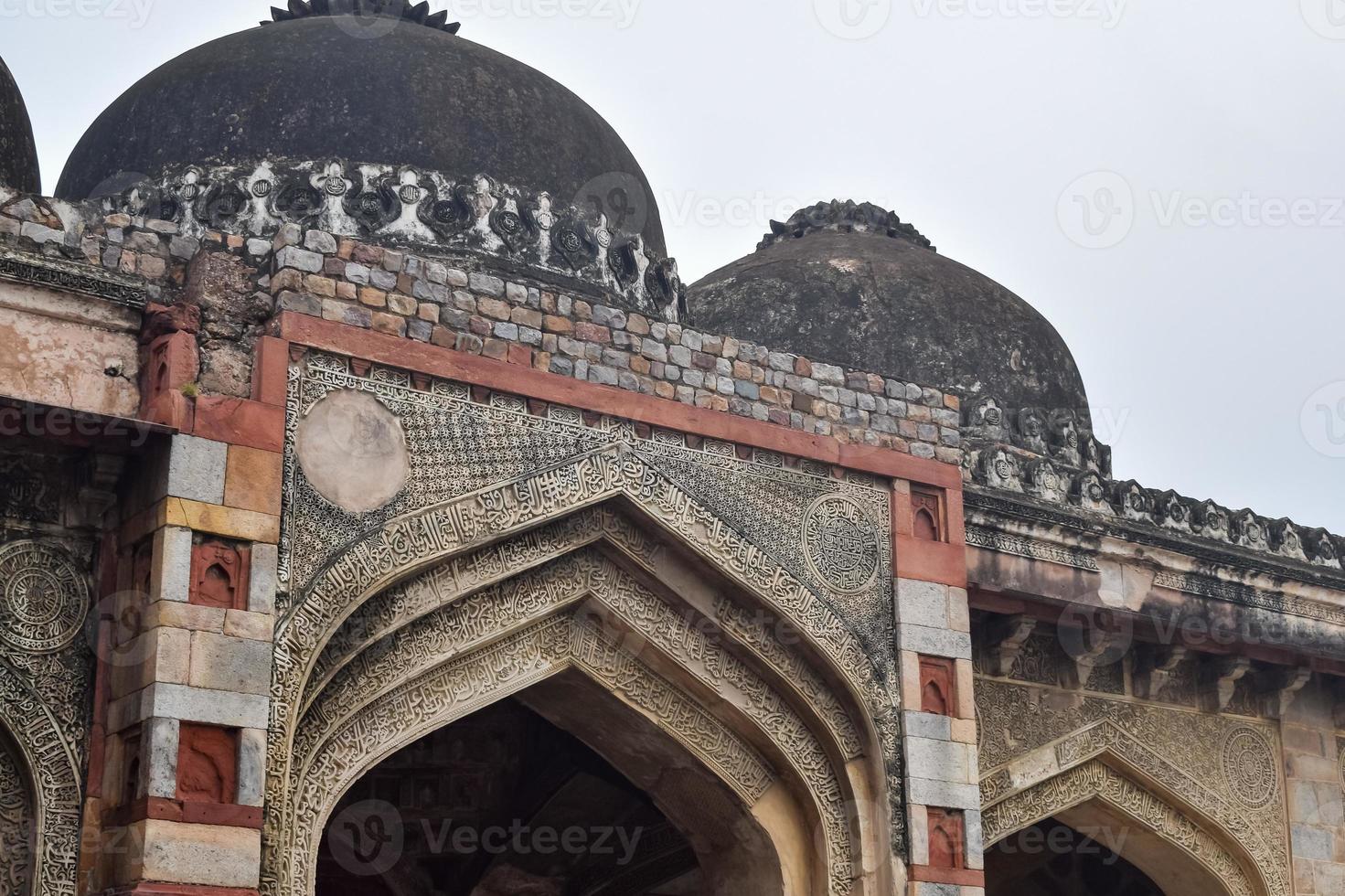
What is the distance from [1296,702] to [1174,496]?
1233 mm

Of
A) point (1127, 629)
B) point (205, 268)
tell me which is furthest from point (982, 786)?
point (205, 268)

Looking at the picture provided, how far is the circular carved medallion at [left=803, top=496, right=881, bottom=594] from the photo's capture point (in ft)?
24.2

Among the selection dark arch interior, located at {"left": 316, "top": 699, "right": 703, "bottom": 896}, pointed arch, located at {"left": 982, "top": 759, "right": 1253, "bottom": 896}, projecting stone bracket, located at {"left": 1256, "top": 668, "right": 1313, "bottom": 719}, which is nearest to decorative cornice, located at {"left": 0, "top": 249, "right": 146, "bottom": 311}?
dark arch interior, located at {"left": 316, "top": 699, "right": 703, "bottom": 896}

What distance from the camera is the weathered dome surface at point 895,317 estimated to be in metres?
10.5

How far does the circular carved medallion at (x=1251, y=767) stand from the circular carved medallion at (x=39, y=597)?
5436mm

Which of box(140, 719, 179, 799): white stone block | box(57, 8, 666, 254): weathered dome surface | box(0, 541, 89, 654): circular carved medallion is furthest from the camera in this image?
box(57, 8, 666, 254): weathered dome surface

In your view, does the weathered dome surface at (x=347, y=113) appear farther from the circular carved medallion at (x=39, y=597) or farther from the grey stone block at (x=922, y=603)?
the circular carved medallion at (x=39, y=597)

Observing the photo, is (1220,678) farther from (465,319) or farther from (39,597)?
(39,597)

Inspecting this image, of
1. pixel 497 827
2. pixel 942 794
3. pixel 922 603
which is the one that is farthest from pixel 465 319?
pixel 497 827

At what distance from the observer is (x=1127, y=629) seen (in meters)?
8.66

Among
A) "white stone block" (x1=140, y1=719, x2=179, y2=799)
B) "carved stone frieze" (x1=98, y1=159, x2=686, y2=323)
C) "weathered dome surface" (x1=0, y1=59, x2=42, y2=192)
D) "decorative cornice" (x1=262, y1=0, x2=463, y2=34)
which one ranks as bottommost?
"white stone block" (x1=140, y1=719, x2=179, y2=799)

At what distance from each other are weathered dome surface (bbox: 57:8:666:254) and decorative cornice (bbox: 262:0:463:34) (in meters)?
0.10

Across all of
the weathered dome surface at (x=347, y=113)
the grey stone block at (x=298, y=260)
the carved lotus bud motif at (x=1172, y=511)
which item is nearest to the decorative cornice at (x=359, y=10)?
the weathered dome surface at (x=347, y=113)

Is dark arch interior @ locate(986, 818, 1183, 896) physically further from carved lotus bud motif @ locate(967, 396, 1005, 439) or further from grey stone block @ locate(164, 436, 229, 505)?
grey stone block @ locate(164, 436, 229, 505)
